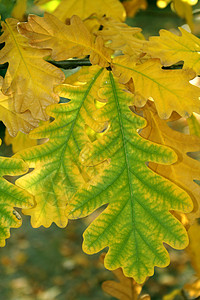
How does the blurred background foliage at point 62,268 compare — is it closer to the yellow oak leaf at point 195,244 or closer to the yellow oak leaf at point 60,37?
the yellow oak leaf at point 195,244

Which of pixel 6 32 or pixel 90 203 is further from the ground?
pixel 6 32

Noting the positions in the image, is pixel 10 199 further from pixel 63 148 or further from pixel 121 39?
pixel 121 39

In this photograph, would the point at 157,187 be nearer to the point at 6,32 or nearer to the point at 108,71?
the point at 108,71

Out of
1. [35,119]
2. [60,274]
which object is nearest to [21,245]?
[60,274]

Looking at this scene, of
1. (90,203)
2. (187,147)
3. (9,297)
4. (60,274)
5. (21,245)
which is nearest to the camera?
(90,203)

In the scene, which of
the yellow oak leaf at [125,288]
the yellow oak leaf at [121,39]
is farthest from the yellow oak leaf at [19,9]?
the yellow oak leaf at [125,288]

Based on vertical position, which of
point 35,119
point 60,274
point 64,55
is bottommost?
point 60,274

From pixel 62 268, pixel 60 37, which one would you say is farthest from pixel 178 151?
pixel 62 268
